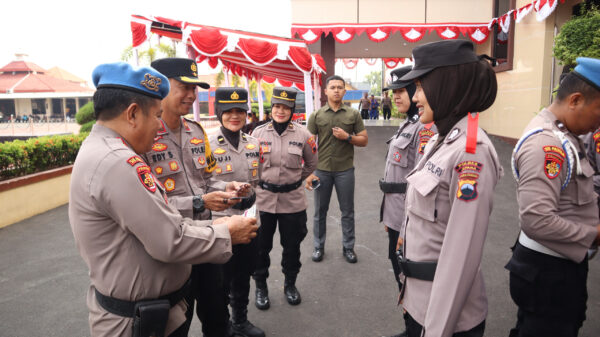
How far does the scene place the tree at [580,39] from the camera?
5.91 meters

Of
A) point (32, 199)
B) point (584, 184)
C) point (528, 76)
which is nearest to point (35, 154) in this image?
point (32, 199)

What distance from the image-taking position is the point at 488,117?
468 inches

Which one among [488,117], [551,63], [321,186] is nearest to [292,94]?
[321,186]

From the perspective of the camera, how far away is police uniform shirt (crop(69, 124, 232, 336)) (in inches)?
50.4

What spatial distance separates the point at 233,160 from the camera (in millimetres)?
2939

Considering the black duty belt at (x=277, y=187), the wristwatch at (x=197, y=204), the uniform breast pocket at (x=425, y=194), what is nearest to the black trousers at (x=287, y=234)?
the black duty belt at (x=277, y=187)

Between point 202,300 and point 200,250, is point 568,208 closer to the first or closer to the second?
point 200,250

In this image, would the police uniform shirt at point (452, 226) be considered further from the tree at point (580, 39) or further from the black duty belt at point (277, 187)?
the tree at point (580, 39)

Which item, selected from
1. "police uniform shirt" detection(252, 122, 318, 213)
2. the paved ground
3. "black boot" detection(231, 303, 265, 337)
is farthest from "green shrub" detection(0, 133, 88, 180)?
"black boot" detection(231, 303, 265, 337)

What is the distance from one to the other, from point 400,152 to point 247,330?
6.30 feet

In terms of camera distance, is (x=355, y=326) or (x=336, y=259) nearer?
(x=355, y=326)

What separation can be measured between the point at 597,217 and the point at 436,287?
1147 millimetres

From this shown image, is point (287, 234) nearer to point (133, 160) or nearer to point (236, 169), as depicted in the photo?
point (236, 169)

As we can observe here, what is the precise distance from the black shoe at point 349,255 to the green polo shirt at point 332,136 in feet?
3.20
